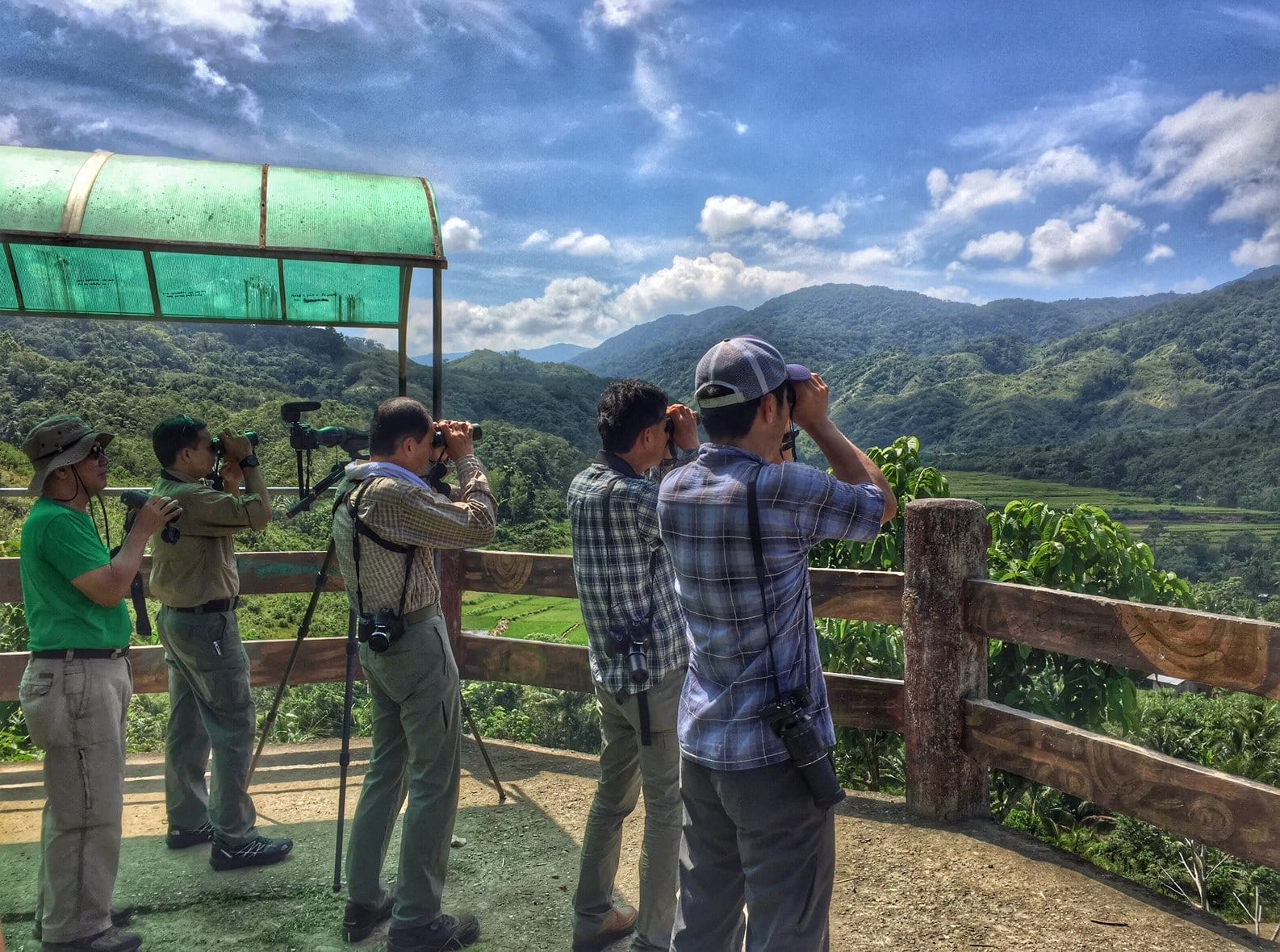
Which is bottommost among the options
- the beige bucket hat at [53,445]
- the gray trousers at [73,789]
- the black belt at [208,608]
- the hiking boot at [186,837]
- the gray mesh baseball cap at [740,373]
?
the hiking boot at [186,837]

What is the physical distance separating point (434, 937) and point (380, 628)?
1067mm

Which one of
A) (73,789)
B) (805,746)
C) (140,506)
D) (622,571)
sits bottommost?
(73,789)

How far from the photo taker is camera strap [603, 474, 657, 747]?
8.58ft

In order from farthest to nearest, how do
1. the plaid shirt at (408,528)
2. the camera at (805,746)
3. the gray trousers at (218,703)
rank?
the gray trousers at (218,703)
the plaid shirt at (408,528)
the camera at (805,746)

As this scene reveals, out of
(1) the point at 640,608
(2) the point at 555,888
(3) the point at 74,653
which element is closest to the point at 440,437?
(1) the point at 640,608

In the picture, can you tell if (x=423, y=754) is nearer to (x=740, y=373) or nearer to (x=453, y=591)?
(x=740, y=373)

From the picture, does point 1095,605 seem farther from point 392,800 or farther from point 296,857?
point 296,857

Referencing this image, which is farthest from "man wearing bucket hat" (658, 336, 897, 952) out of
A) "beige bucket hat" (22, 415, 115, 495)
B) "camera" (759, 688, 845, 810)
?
"beige bucket hat" (22, 415, 115, 495)

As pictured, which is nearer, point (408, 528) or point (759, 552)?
point (759, 552)

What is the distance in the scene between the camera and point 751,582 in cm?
195

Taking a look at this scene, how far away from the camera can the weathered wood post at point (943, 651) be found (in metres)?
3.75

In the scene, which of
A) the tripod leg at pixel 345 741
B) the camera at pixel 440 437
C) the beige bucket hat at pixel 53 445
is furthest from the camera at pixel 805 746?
the beige bucket hat at pixel 53 445

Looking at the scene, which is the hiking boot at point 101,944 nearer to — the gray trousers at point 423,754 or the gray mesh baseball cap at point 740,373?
the gray trousers at point 423,754

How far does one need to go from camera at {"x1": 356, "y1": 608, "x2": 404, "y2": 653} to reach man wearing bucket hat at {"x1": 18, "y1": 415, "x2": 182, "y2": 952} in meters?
0.78
